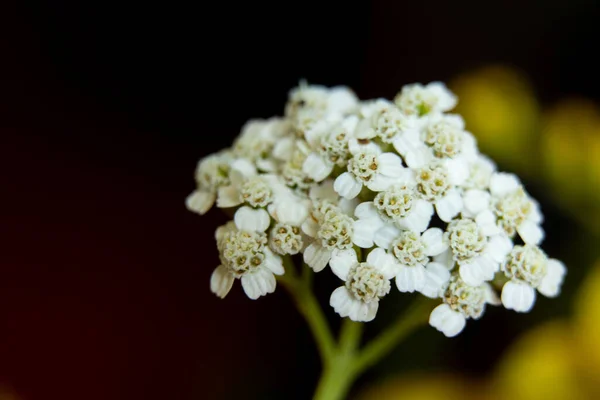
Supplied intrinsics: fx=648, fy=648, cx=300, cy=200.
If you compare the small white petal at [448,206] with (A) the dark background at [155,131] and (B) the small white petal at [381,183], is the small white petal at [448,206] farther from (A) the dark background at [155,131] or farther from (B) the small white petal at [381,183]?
(A) the dark background at [155,131]

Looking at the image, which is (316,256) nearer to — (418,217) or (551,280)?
(418,217)

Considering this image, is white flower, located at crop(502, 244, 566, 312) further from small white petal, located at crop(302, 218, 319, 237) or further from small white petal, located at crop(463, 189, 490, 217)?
small white petal, located at crop(302, 218, 319, 237)

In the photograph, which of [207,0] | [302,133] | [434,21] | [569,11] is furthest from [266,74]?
[302,133]

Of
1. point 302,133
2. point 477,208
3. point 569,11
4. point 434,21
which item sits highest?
point 434,21

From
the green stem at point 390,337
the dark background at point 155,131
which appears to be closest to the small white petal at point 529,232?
the green stem at point 390,337

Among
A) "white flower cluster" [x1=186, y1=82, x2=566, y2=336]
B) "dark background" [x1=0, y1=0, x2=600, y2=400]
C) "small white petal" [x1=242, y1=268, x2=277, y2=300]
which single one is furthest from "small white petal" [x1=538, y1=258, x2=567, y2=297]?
"dark background" [x1=0, y1=0, x2=600, y2=400]

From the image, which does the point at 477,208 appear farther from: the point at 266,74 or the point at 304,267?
the point at 266,74
